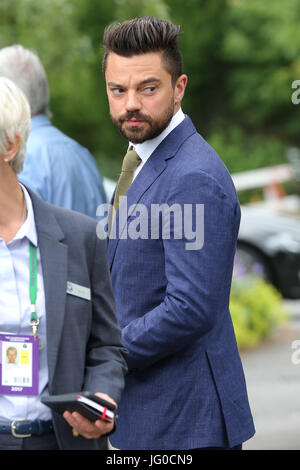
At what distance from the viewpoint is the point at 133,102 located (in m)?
3.09

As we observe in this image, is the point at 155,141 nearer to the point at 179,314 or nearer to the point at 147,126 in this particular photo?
the point at 147,126

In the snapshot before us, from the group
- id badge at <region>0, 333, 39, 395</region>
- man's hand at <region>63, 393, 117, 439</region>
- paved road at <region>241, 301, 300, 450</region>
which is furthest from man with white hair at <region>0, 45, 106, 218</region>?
paved road at <region>241, 301, 300, 450</region>

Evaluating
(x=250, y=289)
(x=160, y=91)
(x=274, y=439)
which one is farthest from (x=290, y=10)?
(x=160, y=91)

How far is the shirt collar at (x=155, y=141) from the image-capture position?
125 inches

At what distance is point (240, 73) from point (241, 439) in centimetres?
2972

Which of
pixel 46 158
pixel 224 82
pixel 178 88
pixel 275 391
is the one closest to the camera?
pixel 178 88

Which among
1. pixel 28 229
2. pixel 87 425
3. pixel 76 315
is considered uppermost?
pixel 28 229

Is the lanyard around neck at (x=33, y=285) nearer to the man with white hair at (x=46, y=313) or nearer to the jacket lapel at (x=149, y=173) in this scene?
the man with white hair at (x=46, y=313)

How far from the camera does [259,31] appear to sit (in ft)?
103

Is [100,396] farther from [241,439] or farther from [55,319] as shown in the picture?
[241,439]

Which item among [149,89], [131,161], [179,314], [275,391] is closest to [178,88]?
[149,89]

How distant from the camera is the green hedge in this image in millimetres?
9348

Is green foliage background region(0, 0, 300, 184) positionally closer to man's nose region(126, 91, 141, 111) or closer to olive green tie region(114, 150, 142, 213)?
olive green tie region(114, 150, 142, 213)

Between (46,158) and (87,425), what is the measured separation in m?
2.16
